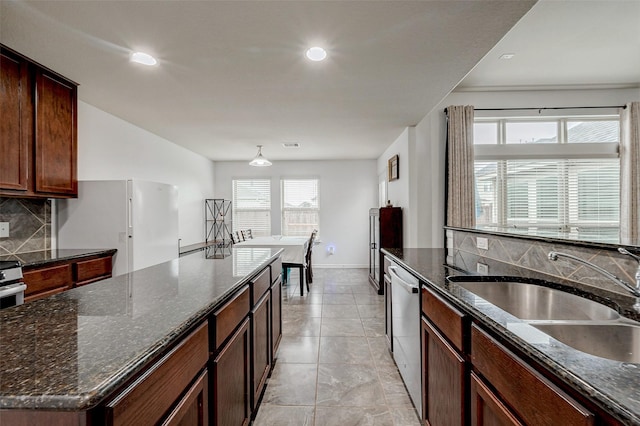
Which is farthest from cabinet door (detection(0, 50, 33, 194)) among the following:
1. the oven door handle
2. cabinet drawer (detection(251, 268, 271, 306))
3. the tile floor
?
the tile floor

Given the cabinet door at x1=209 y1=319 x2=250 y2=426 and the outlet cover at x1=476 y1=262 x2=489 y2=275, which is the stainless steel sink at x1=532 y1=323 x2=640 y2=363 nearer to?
the outlet cover at x1=476 y1=262 x2=489 y2=275

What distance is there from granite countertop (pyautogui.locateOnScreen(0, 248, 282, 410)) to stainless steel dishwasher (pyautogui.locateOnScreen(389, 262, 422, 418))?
1.06m

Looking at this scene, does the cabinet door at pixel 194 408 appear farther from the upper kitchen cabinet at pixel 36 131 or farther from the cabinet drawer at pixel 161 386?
the upper kitchen cabinet at pixel 36 131

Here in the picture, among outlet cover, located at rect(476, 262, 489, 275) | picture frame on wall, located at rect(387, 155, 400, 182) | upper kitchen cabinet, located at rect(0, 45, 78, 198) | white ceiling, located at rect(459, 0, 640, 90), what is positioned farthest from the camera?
picture frame on wall, located at rect(387, 155, 400, 182)

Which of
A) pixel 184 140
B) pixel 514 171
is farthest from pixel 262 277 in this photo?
pixel 514 171

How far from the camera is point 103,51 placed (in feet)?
7.09

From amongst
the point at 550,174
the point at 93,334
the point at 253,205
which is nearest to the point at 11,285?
the point at 93,334

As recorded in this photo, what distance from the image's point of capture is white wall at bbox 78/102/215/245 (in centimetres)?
325

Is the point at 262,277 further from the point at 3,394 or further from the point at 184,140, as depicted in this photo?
the point at 184,140

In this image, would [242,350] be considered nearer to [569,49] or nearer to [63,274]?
[63,274]

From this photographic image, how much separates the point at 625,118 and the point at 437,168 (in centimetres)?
273

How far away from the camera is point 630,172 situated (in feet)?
13.0

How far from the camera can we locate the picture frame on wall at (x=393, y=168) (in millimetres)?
4801

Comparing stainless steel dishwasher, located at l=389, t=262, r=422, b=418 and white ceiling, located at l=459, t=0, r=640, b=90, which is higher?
white ceiling, located at l=459, t=0, r=640, b=90
